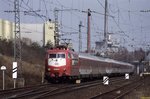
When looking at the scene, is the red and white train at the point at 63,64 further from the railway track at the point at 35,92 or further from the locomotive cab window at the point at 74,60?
the railway track at the point at 35,92

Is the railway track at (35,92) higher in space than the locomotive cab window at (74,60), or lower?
lower

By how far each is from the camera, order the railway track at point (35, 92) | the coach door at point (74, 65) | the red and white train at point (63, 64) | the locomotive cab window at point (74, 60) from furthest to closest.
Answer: the locomotive cab window at point (74, 60) < the coach door at point (74, 65) < the red and white train at point (63, 64) < the railway track at point (35, 92)

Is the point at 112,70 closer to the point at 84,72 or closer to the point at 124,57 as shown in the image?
the point at 84,72

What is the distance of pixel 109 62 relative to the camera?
80.1 m

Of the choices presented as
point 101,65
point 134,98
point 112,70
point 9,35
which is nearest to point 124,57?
point 9,35

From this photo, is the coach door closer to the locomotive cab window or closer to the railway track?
the locomotive cab window

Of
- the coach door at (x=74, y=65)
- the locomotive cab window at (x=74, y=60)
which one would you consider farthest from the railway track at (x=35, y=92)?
the locomotive cab window at (x=74, y=60)

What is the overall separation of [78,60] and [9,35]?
2163 inches

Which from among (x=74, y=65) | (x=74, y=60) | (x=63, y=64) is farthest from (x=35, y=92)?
(x=74, y=60)

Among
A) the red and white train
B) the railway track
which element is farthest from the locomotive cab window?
the railway track

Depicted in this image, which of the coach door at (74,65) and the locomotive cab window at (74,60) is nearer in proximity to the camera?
the coach door at (74,65)

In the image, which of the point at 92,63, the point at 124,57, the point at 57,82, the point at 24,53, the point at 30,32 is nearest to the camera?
the point at 57,82

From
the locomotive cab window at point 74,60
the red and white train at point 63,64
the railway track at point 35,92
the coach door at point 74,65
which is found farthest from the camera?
the locomotive cab window at point 74,60

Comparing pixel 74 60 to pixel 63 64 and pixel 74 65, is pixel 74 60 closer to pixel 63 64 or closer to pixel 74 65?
pixel 74 65
